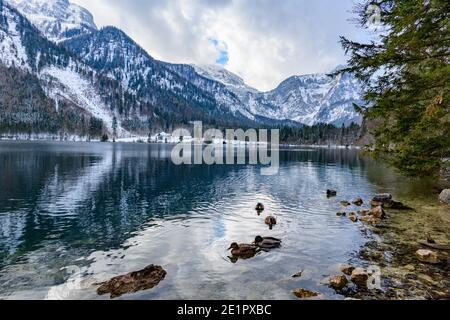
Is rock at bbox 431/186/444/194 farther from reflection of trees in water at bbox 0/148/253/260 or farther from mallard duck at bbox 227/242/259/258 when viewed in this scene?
mallard duck at bbox 227/242/259/258

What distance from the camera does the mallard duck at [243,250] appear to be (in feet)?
73.8

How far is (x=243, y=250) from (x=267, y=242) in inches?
109

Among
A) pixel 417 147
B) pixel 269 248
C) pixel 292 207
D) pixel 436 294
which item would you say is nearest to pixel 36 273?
pixel 269 248

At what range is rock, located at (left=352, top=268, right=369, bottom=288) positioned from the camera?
17.2 metres

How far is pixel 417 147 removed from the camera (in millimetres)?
22750

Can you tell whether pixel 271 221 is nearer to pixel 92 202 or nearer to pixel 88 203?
pixel 88 203

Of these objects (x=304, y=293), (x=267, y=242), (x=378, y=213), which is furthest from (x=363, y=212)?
(x=304, y=293)

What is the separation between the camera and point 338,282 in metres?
17.2

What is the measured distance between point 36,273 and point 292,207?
27.9 metres

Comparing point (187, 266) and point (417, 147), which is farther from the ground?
point (417, 147)

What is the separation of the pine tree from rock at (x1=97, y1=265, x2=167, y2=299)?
1628 centimetres

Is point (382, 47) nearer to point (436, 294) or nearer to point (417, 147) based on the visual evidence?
point (417, 147)

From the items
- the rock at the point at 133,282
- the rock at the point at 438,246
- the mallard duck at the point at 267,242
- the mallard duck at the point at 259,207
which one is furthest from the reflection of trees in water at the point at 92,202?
the rock at the point at 438,246

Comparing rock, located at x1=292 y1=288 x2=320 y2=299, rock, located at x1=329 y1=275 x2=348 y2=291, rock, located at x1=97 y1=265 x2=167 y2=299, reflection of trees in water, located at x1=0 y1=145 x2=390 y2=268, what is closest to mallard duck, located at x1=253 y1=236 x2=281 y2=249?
rock, located at x1=329 y1=275 x2=348 y2=291
